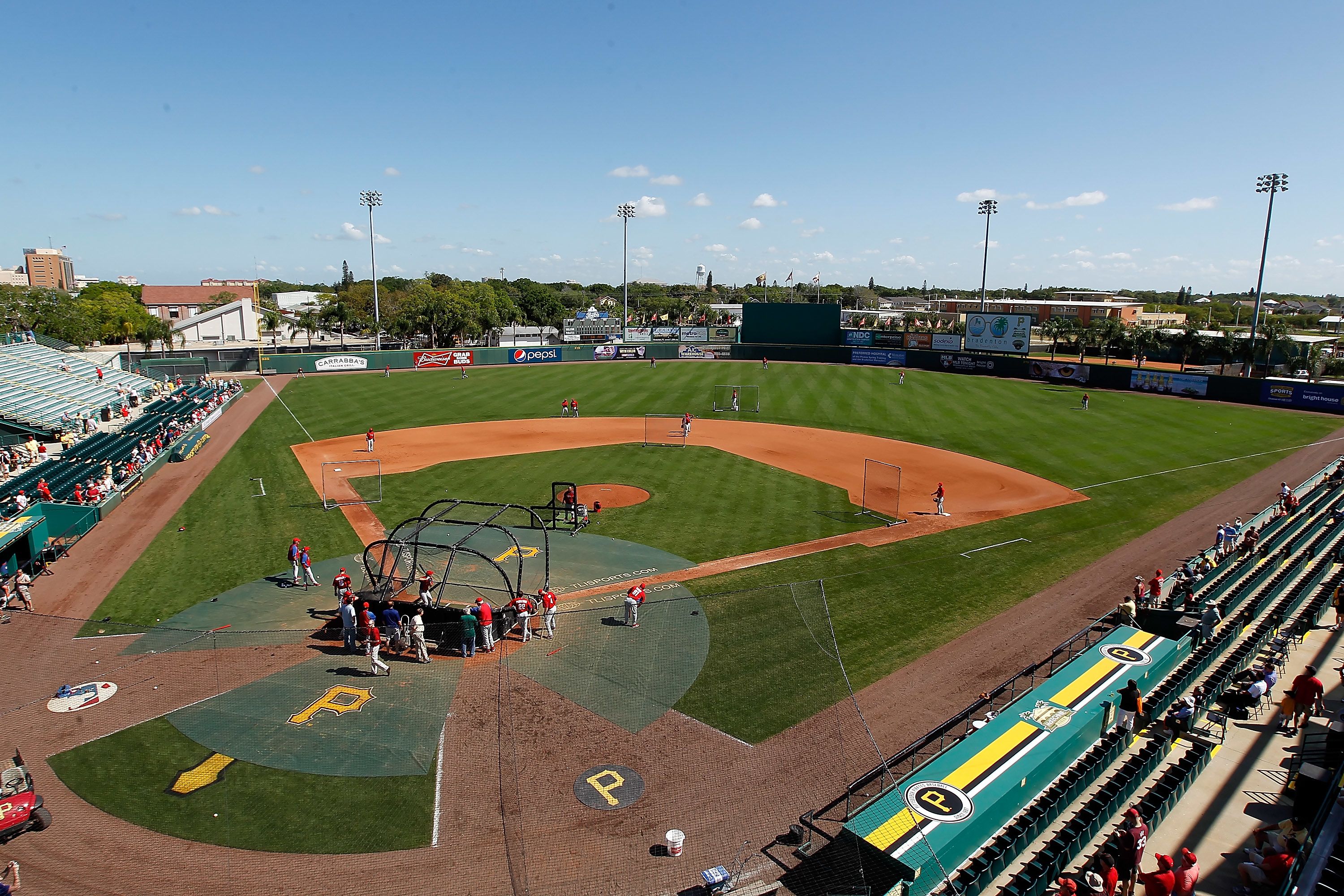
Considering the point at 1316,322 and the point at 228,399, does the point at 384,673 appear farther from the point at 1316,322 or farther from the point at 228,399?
the point at 1316,322

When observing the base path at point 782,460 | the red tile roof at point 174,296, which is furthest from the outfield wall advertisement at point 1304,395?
the red tile roof at point 174,296

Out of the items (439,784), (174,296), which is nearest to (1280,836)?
(439,784)

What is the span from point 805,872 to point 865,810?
119 centimetres

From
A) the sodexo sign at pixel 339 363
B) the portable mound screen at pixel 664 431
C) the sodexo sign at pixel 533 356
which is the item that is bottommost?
the portable mound screen at pixel 664 431

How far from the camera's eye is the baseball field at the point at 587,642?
10.6 m

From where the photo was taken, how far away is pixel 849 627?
683 inches

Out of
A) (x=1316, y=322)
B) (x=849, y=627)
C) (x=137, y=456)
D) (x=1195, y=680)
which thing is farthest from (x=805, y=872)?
(x=1316, y=322)

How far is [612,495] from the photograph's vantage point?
28.6 meters

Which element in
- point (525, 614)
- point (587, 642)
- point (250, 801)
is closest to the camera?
point (250, 801)

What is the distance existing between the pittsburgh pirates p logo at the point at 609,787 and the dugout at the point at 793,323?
7009 centimetres

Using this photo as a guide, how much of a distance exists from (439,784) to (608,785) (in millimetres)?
2700

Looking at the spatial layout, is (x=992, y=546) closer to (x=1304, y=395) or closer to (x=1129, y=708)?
(x=1129, y=708)

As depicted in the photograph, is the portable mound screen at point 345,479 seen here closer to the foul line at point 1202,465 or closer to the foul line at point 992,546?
the foul line at point 992,546

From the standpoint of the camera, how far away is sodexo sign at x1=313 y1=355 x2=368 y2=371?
6956 centimetres
